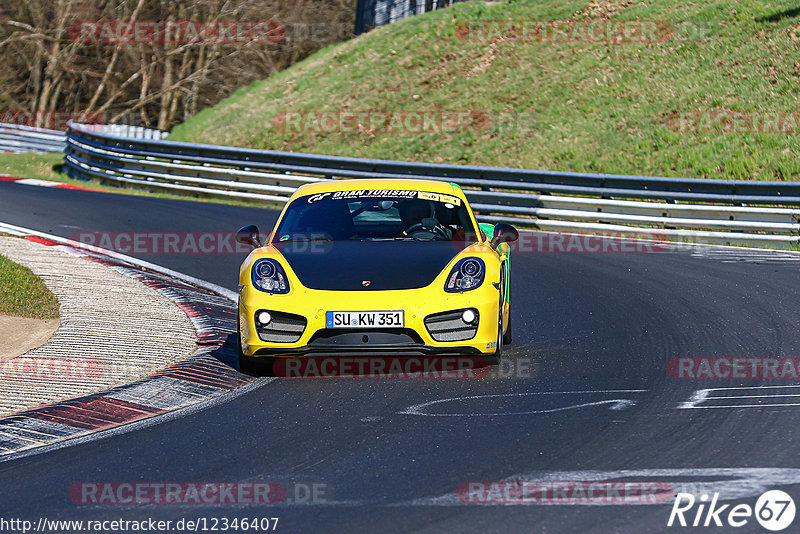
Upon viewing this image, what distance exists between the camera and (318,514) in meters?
4.52

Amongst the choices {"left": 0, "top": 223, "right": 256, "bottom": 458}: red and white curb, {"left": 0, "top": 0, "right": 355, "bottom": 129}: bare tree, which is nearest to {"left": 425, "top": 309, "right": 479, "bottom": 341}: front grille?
{"left": 0, "top": 223, "right": 256, "bottom": 458}: red and white curb

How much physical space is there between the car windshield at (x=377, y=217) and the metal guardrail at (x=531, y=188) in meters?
8.11

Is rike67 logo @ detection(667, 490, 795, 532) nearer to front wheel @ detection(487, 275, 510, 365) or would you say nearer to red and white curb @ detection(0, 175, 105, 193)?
front wheel @ detection(487, 275, 510, 365)

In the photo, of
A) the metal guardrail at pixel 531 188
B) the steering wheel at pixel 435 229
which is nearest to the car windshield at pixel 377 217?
the steering wheel at pixel 435 229

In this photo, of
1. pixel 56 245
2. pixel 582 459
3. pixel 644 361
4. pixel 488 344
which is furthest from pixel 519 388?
pixel 56 245

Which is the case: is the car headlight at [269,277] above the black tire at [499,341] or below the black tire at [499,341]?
above

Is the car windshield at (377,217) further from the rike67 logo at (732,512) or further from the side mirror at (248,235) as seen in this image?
the rike67 logo at (732,512)

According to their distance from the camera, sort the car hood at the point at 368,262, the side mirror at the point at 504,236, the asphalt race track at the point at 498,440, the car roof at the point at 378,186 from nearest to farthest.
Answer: the asphalt race track at the point at 498,440 < the car hood at the point at 368,262 < the side mirror at the point at 504,236 < the car roof at the point at 378,186

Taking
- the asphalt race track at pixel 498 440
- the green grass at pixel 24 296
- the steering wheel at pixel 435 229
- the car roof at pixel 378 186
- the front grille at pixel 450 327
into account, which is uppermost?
the car roof at pixel 378 186

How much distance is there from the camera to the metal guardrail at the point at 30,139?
103 feet

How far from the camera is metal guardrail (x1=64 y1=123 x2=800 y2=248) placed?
15633mm

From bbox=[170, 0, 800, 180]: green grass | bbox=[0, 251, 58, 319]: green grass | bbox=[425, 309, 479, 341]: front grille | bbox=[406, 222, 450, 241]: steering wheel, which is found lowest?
bbox=[0, 251, 58, 319]: green grass

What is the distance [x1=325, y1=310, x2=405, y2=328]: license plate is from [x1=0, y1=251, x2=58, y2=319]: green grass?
341cm

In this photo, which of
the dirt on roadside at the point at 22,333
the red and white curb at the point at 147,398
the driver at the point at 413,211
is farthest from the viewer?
the driver at the point at 413,211
